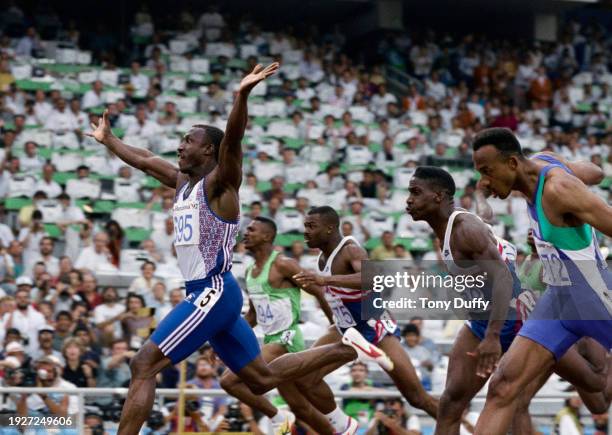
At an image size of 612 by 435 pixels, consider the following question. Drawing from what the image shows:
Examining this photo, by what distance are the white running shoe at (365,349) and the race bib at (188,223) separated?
6.36ft

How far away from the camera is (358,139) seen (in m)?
18.6

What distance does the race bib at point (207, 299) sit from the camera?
728 centimetres

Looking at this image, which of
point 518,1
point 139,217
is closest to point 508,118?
point 518,1

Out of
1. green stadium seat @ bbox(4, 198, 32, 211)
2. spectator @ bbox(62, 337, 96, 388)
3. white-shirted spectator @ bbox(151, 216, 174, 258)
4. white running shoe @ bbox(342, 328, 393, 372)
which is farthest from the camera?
green stadium seat @ bbox(4, 198, 32, 211)

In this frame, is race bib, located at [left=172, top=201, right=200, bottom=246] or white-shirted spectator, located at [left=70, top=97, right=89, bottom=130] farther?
white-shirted spectator, located at [left=70, top=97, right=89, bottom=130]

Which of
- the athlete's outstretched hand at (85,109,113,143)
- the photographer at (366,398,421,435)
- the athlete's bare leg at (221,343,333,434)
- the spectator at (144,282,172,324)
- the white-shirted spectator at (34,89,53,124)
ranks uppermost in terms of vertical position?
the white-shirted spectator at (34,89,53,124)

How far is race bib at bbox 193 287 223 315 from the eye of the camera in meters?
7.28

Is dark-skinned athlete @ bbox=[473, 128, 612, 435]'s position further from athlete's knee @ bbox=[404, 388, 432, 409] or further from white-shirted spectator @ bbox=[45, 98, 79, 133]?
white-shirted spectator @ bbox=[45, 98, 79, 133]

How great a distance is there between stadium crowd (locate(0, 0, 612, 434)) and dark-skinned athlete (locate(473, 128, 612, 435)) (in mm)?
3637

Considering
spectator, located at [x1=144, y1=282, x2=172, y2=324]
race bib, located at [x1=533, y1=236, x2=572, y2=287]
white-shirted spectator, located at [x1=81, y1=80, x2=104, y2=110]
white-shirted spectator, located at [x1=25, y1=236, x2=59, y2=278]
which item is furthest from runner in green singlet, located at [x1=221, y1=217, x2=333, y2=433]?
white-shirted spectator, located at [x1=81, y1=80, x2=104, y2=110]

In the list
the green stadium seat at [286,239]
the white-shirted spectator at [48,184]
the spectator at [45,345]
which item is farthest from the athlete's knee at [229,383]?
the white-shirted spectator at [48,184]

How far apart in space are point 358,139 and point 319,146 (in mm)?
896

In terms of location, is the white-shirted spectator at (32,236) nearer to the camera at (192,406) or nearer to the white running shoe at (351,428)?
the camera at (192,406)

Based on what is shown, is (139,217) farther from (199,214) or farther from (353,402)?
(199,214)
